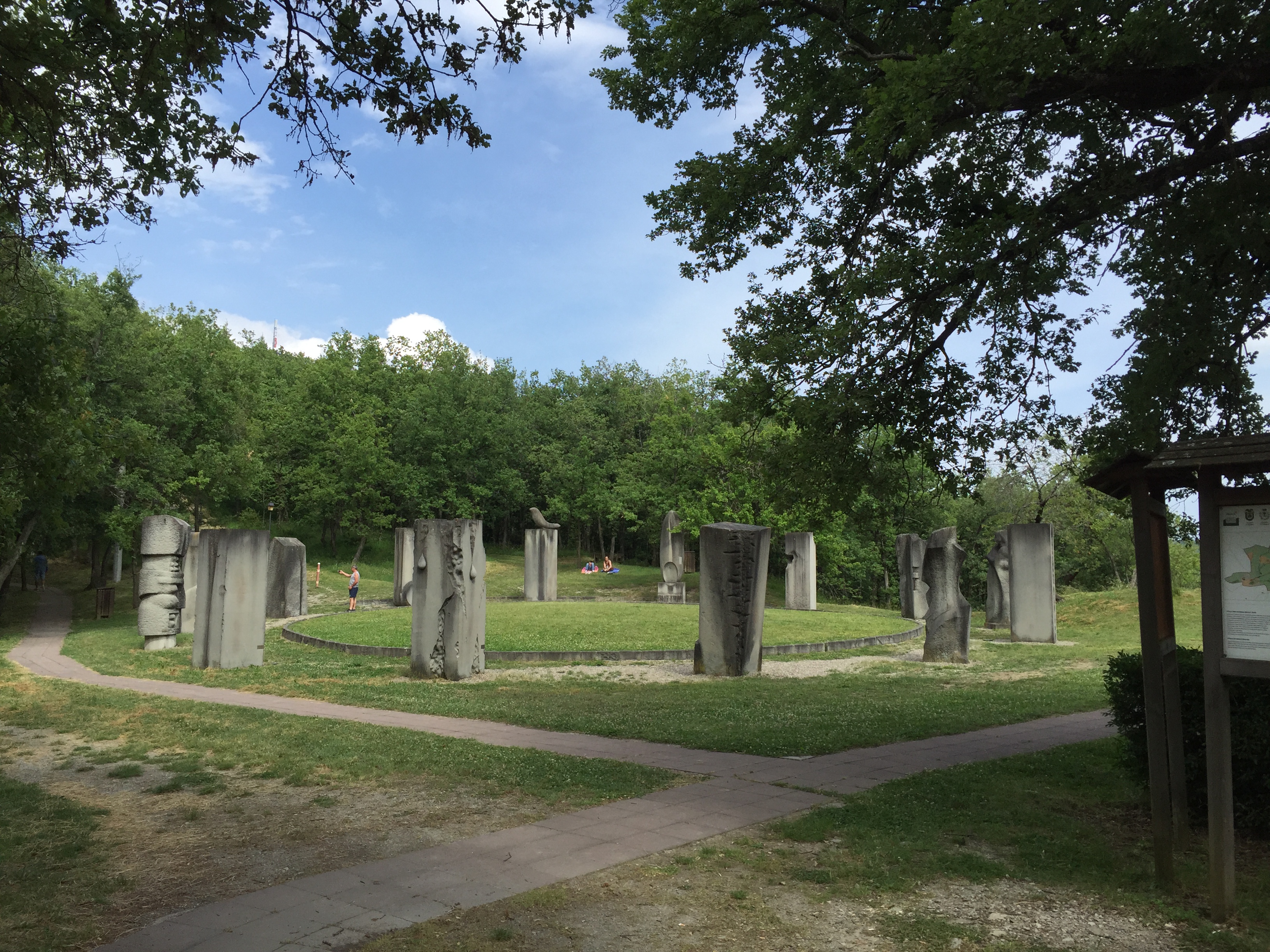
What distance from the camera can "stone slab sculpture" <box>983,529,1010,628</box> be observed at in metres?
26.4

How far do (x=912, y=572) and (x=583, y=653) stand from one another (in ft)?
48.3

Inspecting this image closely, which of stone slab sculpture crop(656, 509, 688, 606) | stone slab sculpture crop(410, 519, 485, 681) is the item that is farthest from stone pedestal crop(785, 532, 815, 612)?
stone slab sculpture crop(410, 519, 485, 681)

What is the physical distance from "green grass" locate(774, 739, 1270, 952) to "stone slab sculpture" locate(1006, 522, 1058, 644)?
14337mm

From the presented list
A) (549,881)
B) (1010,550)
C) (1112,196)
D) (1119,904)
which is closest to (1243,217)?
(1112,196)

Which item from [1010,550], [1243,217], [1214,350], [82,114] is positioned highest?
[82,114]

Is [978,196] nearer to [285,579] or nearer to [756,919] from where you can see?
[756,919]

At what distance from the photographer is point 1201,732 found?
6.77 metres

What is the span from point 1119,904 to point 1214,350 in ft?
19.6

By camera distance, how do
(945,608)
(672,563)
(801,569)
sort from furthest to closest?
(672,563)
(801,569)
(945,608)

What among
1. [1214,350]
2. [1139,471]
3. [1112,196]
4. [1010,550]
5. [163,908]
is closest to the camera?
[163,908]

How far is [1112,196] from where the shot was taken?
8109mm

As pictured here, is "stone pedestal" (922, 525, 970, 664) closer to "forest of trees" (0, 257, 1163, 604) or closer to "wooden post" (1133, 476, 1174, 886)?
"forest of trees" (0, 257, 1163, 604)

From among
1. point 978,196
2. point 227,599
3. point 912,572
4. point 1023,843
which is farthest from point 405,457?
point 1023,843

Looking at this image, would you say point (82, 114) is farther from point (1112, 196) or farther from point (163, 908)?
point (1112, 196)
